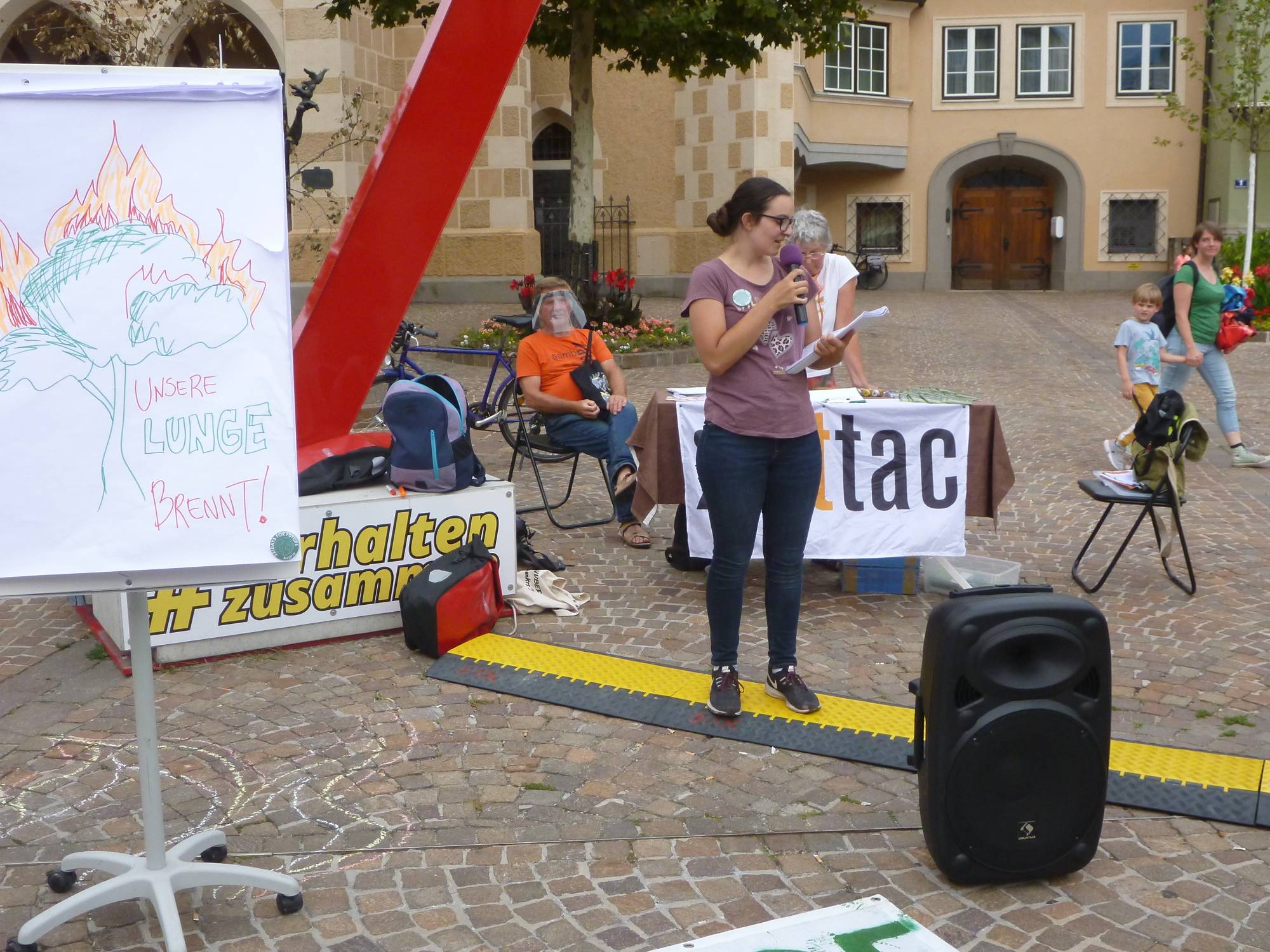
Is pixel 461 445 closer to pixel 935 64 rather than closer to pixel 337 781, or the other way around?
pixel 337 781

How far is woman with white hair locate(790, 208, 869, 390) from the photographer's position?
6012 mm

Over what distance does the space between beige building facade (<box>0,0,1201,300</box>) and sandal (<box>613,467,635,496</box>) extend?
16.3 meters

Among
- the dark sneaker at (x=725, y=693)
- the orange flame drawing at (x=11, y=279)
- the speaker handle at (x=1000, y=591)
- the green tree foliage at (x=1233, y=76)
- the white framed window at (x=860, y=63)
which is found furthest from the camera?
the white framed window at (x=860, y=63)

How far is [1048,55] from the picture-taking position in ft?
92.9

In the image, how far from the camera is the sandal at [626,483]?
729 cm

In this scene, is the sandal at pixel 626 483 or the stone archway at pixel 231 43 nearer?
Answer: the sandal at pixel 626 483

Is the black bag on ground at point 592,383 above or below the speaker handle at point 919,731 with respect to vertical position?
above

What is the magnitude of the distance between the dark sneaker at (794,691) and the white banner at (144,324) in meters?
2.15

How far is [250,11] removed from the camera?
1812 cm

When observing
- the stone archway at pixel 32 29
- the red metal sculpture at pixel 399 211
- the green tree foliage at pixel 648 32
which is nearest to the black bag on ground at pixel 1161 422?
the red metal sculpture at pixel 399 211

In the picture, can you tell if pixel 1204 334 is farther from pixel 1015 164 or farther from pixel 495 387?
pixel 1015 164

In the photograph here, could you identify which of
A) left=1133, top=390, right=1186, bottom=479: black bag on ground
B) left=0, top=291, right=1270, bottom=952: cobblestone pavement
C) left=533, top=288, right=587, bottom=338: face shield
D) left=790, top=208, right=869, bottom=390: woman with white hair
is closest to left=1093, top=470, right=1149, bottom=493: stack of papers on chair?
left=1133, top=390, right=1186, bottom=479: black bag on ground

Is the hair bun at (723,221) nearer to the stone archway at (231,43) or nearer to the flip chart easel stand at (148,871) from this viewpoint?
the flip chart easel stand at (148,871)

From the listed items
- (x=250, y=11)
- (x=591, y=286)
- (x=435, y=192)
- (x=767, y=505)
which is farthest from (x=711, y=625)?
(x=250, y=11)
